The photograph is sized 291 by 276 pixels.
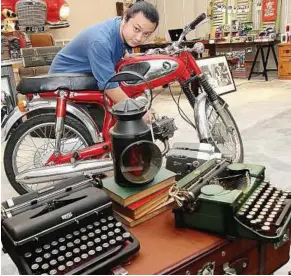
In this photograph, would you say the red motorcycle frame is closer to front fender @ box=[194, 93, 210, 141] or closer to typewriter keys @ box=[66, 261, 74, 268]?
front fender @ box=[194, 93, 210, 141]

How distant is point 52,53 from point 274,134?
10.3 ft

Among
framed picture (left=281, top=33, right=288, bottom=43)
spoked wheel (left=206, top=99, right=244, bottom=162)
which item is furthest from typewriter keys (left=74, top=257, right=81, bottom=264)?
framed picture (left=281, top=33, right=288, bottom=43)

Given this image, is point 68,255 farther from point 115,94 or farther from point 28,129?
point 28,129

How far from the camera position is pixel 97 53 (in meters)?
2.06

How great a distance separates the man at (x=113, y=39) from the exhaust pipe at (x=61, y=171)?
422mm

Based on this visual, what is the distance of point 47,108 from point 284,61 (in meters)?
5.83

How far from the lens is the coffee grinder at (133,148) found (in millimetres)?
1201

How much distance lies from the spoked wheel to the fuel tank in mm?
391

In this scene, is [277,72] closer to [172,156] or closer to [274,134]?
[274,134]

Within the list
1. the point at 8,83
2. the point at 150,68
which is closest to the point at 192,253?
the point at 150,68

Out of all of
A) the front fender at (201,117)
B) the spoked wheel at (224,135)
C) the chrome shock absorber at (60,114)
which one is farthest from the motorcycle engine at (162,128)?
the chrome shock absorber at (60,114)

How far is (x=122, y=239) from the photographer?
1.03 meters

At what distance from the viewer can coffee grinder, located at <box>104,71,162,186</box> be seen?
120cm

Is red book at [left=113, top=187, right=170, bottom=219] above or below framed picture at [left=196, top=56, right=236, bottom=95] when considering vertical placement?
below
